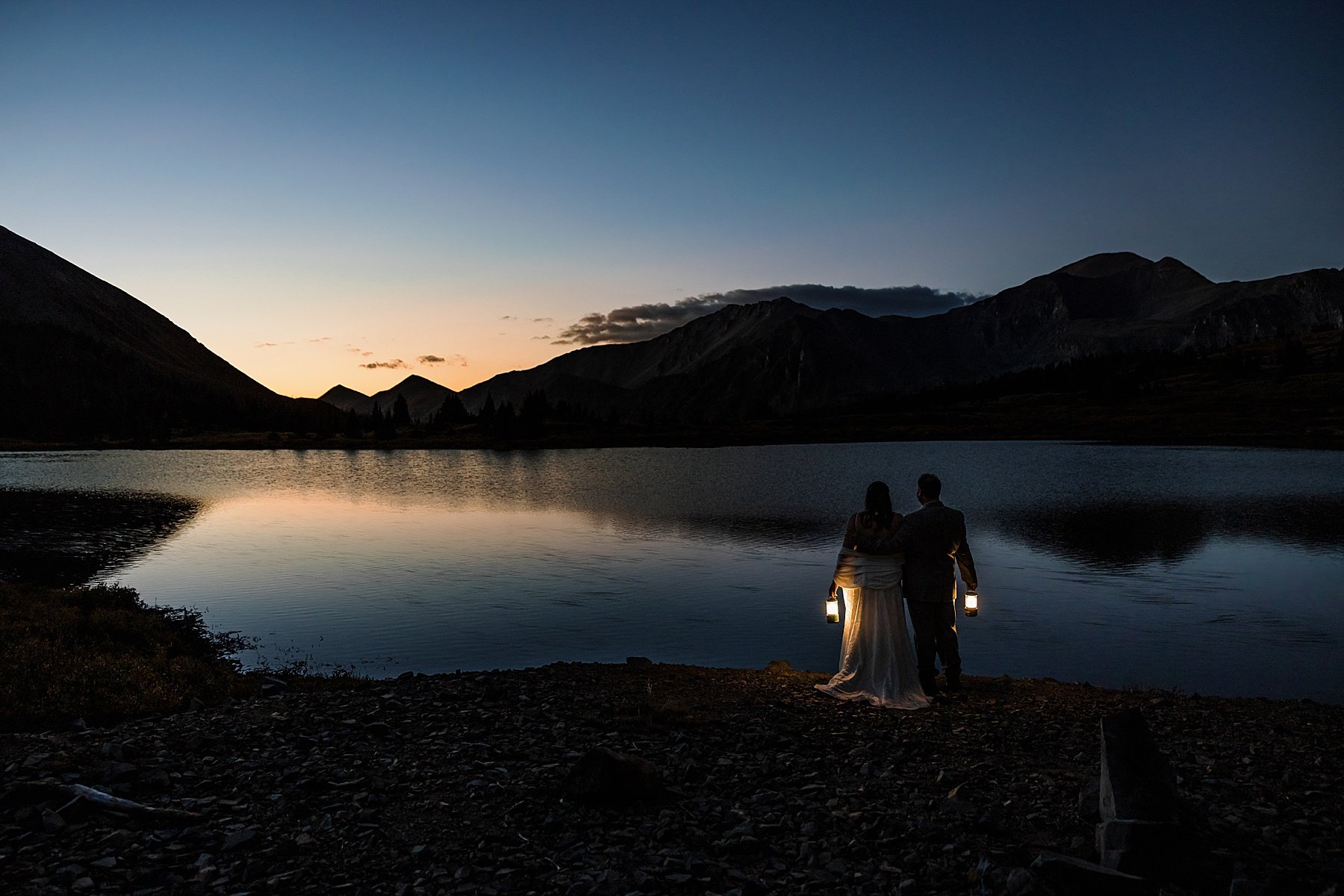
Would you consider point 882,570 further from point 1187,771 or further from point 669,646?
point 669,646

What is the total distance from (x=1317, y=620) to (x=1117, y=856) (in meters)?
21.6

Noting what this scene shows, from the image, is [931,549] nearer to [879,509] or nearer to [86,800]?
[879,509]

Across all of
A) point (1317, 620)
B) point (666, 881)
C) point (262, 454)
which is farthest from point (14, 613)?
point (262, 454)

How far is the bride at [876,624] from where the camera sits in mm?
13867

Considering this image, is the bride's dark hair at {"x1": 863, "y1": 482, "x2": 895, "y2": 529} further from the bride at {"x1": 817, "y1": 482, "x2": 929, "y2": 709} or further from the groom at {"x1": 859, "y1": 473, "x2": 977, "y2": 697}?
the groom at {"x1": 859, "y1": 473, "x2": 977, "y2": 697}

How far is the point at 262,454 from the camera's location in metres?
168

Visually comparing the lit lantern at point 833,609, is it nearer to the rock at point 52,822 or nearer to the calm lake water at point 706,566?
the calm lake water at point 706,566

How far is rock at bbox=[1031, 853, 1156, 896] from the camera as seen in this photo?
23.0 ft

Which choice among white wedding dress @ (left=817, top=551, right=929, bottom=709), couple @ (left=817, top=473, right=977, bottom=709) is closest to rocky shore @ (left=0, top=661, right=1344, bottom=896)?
white wedding dress @ (left=817, top=551, right=929, bottom=709)

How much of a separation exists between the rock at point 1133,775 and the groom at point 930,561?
18.0ft

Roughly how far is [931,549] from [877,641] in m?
1.97

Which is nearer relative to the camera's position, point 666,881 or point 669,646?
point 666,881

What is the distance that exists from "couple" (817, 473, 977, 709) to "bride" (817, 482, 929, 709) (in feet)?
0.05

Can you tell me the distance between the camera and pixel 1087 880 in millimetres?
7012
